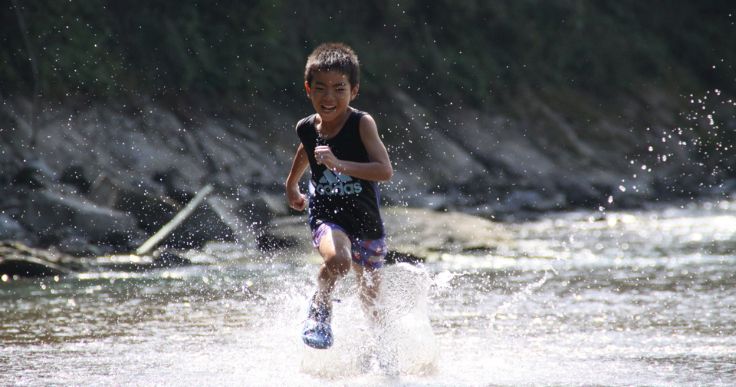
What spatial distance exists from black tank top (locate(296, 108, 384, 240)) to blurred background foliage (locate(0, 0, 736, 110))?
34.3 ft

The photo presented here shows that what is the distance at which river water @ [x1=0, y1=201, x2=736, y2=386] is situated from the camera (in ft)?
18.9

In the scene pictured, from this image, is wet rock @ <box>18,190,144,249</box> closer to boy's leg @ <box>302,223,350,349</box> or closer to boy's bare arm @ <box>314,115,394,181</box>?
boy's bare arm @ <box>314,115,394,181</box>

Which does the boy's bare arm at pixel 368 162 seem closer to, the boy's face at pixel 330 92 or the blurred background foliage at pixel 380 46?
the boy's face at pixel 330 92

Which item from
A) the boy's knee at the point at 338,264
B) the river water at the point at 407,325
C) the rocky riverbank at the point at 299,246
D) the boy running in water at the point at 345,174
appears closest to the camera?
the boy's knee at the point at 338,264

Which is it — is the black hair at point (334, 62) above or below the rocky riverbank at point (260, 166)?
below

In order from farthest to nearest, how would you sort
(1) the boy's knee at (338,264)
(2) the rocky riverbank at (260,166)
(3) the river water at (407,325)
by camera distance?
(2) the rocky riverbank at (260,166) → (3) the river water at (407,325) → (1) the boy's knee at (338,264)

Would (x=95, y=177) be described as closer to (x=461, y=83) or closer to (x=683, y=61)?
(x=461, y=83)

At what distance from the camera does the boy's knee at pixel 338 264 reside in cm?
565

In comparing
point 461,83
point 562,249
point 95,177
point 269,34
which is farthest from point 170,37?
point 562,249

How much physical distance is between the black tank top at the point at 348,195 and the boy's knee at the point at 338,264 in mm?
329

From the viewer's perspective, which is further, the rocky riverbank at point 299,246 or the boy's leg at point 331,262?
the rocky riverbank at point 299,246

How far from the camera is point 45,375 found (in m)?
5.81

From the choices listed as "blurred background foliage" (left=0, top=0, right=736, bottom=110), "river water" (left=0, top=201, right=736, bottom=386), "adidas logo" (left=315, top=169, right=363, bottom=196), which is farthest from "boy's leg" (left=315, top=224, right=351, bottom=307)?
"blurred background foliage" (left=0, top=0, right=736, bottom=110)

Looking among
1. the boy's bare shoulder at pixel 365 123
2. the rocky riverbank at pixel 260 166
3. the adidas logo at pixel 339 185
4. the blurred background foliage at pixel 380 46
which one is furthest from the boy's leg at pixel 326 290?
the blurred background foliage at pixel 380 46
